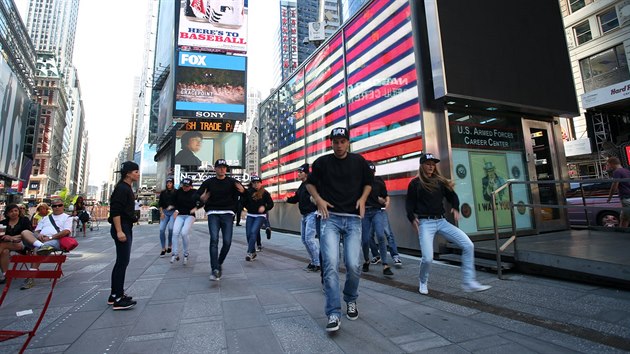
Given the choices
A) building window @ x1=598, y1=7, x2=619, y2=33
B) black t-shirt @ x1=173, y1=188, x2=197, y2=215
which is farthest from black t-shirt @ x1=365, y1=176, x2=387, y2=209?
building window @ x1=598, y1=7, x2=619, y2=33

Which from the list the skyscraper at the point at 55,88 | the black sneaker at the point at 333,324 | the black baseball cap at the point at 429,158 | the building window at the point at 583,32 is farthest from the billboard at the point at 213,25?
the skyscraper at the point at 55,88

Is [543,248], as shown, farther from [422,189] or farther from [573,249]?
[422,189]

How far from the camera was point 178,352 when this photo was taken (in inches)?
93.6

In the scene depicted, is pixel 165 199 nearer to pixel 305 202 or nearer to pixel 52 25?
pixel 305 202

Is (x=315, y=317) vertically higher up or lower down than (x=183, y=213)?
lower down

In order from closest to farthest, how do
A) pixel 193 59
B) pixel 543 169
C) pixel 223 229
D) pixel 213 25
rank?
pixel 223 229 < pixel 543 169 < pixel 193 59 < pixel 213 25

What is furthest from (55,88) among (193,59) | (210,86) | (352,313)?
(352,313)

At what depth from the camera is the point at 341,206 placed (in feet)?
9.89

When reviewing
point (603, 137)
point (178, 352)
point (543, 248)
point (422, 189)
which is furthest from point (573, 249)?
point (603, 137)

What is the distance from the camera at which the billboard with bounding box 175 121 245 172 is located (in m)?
36.1

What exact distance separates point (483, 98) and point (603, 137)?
20.6 m

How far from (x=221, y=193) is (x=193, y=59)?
34.0 meters

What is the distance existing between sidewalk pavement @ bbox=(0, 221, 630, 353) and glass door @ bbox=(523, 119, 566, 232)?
357cm

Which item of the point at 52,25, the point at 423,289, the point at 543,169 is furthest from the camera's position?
the point at 52,25
